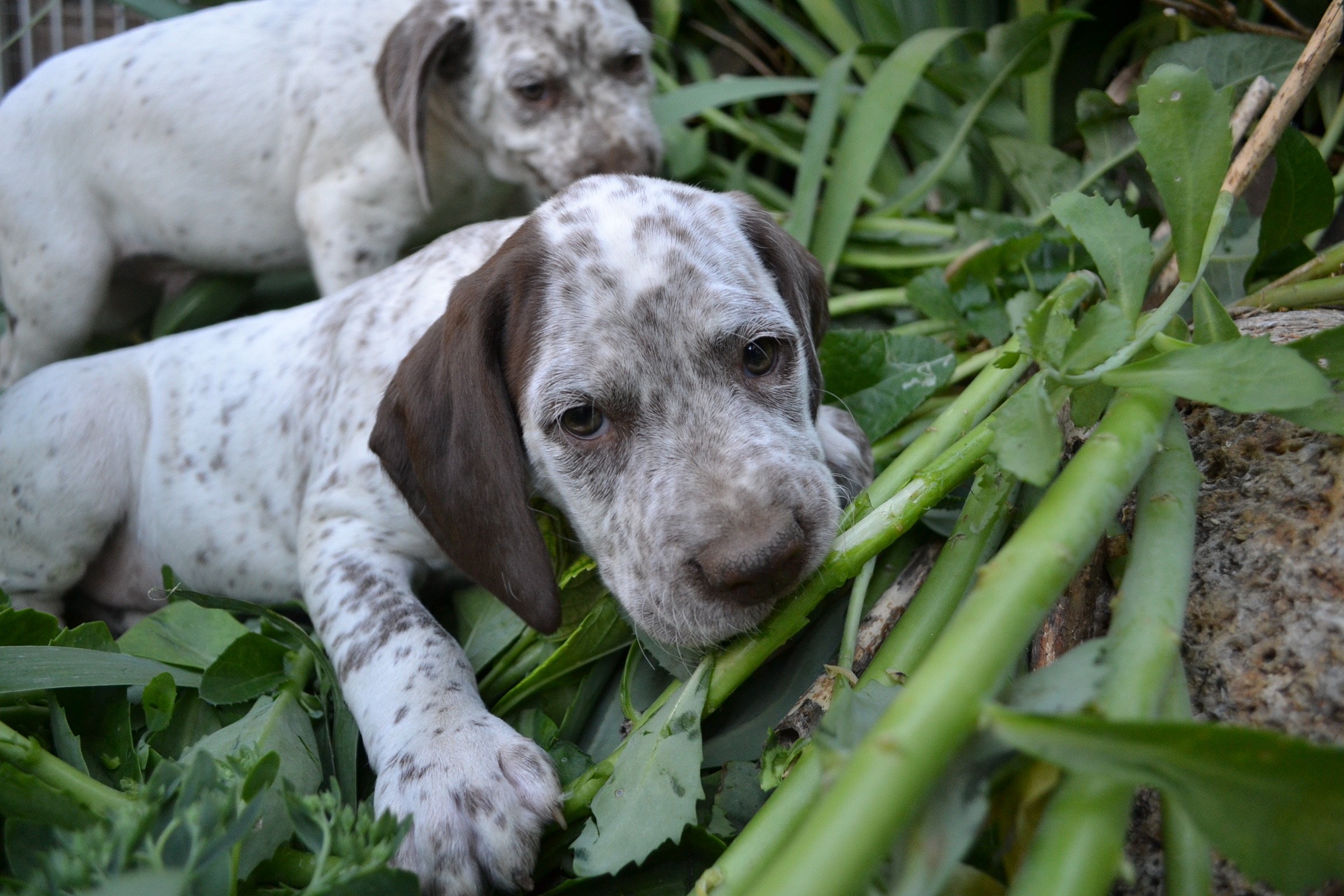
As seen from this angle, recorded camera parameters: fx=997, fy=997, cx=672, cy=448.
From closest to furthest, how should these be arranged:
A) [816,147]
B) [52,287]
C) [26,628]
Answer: [26,628] → [816,147] → [52,287]

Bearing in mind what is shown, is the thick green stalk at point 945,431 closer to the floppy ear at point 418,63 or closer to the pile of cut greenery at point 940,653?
the pile of cut greenery at point 940,653

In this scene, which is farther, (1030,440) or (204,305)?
(204,305)

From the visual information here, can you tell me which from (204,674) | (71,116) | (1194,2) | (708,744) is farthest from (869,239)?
(71,116)

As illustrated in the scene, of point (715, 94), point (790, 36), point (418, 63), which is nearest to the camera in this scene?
point (418, 63)

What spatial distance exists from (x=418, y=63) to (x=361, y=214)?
0.64 meters

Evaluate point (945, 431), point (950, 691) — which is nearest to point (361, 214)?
point (945, 431)

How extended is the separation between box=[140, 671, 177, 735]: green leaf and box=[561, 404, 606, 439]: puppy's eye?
1.03m

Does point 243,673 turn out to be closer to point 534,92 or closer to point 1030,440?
point 1030,440

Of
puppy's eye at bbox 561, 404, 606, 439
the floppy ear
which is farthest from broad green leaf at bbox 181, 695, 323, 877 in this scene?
the floppy ear

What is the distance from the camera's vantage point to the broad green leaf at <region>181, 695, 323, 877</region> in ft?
6.18

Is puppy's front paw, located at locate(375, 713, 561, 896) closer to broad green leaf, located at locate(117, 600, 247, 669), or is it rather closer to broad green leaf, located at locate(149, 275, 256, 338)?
broad green leaf, located at locate(117, 600, 247, 669)

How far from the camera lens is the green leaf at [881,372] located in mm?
2666

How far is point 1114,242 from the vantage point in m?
1.76

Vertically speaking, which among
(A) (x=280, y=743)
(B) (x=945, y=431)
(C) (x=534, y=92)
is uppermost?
(C) (x=534, y=92)
